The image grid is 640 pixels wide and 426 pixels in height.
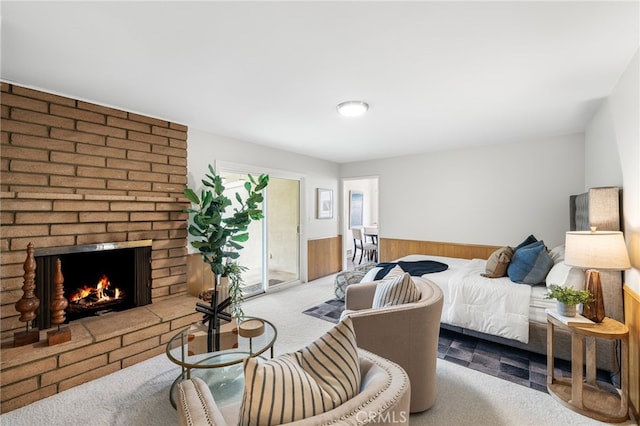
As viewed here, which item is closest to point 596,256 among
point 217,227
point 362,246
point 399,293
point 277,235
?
point 399,293

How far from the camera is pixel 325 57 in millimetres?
1890

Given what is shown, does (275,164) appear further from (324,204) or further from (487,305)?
(487,305)


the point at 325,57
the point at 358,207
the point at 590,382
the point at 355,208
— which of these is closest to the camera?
the point at 325,57

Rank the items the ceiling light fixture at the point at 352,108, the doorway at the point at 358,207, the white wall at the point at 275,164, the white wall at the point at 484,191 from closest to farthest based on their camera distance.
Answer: the ceiling light fixture at the point at 352,108 → the white wall at the point at 275,164 → the white wall at the point at 484,191 → the doorway at the point at 358,207

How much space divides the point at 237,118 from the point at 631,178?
11.2ft

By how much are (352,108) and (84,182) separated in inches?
104

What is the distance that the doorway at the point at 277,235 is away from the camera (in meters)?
5.18

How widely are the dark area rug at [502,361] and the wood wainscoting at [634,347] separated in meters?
0.38

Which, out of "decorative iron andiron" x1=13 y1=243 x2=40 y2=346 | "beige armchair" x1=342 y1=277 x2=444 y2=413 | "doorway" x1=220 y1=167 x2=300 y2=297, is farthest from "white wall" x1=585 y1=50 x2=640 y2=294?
"decorative iron andiron" x1=13 y1=243 x2=40 y2=346

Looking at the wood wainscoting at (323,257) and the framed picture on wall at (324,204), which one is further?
the framed picture on wall at (324,204)

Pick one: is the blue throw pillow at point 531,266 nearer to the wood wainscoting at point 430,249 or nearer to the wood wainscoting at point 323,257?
the wood wainscoting at point 430,249

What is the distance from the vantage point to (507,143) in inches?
166

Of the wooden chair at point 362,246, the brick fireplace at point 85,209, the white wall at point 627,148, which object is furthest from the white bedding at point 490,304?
the wooden chair at point 362,246

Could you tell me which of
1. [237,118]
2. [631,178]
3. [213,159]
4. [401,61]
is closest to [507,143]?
[631,178]
